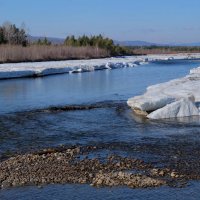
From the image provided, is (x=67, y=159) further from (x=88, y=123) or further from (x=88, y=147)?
(x=88, y=123)

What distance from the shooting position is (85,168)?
1048cm

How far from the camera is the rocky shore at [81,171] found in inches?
375

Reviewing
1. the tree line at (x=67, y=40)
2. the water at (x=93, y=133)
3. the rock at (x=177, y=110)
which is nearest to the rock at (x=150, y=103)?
the water at (x=93, y=133)

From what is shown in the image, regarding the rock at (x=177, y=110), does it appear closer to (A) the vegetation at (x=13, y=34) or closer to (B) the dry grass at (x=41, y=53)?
(B) the dry grass at (x=41, y=53)

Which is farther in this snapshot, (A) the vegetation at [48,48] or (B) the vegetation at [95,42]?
(B) the vegetation at [95,42]

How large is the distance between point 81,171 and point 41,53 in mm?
54122

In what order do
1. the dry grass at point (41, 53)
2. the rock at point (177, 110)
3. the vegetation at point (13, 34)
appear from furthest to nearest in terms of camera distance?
1. the vegetation at point (13, 34)
2. the dry grass at point (41, 53)
3. the rock at point (177, 110)

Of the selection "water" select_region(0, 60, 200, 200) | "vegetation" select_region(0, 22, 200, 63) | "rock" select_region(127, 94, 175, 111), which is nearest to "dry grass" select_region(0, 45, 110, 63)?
"vegetation" select_region(0, 22, 200, 63)

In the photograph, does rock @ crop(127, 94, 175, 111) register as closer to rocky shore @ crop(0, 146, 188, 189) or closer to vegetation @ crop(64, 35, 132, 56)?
rocky shore @ crop(0, 146, 188, 189)

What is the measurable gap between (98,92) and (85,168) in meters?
17.3

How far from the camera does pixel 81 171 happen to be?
10.3 metres

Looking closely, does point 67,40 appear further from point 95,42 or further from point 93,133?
point 93,133

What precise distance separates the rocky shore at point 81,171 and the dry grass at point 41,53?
44.2 metres

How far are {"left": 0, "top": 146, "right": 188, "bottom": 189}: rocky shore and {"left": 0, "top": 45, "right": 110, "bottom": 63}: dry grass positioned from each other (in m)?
44.2
